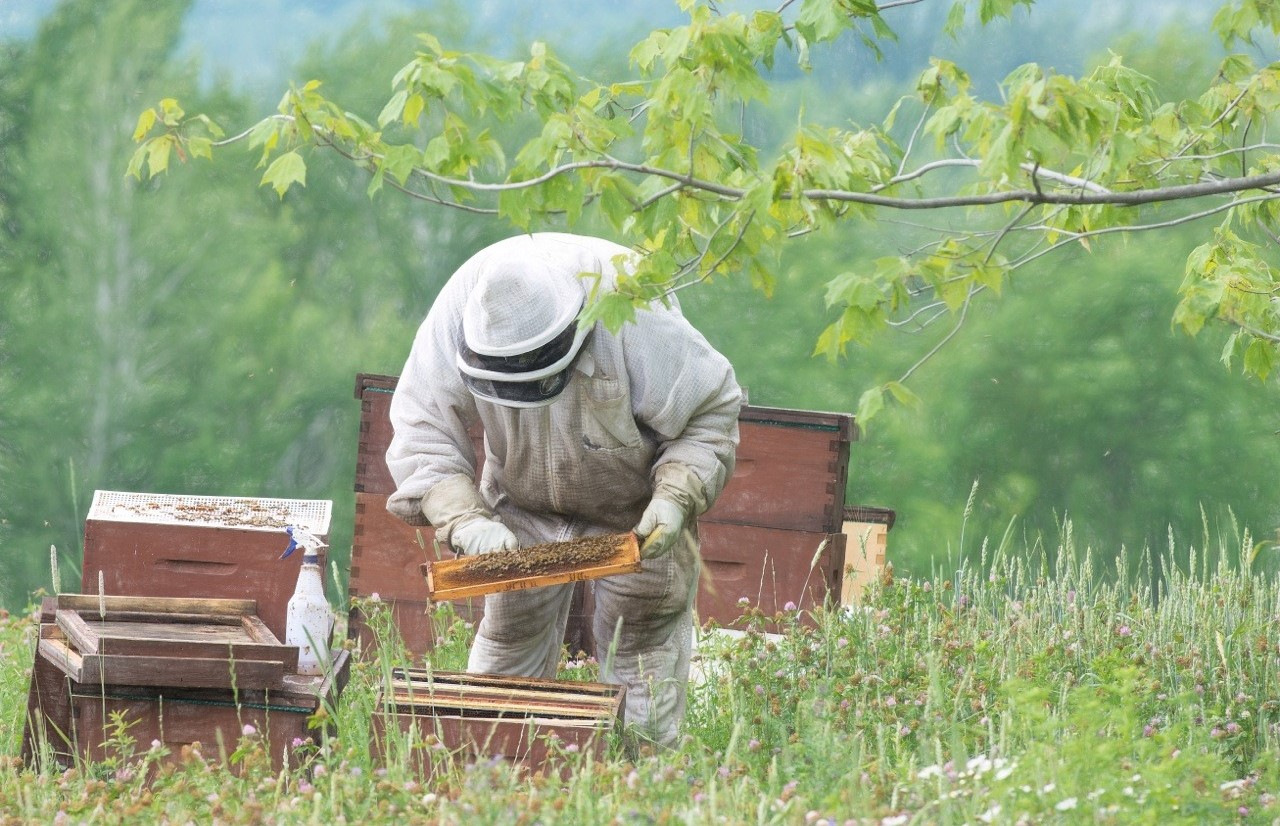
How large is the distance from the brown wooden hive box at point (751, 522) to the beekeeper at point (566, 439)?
6.63ft

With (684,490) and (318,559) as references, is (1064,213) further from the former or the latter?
(318,559)

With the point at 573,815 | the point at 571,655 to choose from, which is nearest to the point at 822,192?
the point at 573,815

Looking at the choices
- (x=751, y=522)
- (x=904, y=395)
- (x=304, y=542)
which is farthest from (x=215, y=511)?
(x=751, y=522)

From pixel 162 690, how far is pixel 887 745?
2078mm

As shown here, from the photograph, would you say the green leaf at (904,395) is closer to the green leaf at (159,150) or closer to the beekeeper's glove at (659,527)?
the beekeeper's glove at (659,527)

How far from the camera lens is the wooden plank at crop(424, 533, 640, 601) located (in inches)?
158

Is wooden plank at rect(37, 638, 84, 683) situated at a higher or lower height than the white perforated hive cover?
lower

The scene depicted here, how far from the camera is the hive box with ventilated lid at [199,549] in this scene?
4.41 m

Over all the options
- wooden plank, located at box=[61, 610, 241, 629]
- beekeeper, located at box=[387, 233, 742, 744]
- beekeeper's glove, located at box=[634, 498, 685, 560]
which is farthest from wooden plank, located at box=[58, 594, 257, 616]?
beekeeper's glove, located at box=[634, 498, 685, 560]

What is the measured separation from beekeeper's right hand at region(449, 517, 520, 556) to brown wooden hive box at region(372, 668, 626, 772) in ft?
1.44

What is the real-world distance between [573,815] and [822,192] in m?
1.49

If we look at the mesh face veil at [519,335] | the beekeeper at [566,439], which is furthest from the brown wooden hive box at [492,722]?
the mesh face veil at [519,335]

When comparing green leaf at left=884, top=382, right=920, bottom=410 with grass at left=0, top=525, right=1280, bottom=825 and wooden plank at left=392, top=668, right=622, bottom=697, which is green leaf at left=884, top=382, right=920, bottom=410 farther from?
wooden plank at left=392, top=668, right=622, bottom=697

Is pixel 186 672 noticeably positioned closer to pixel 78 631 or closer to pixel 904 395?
pixel 78 631
